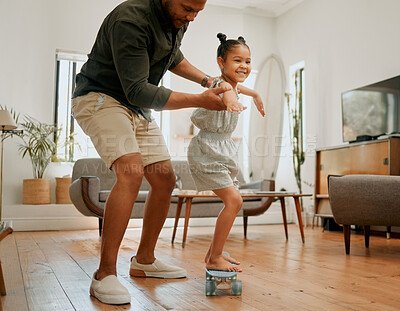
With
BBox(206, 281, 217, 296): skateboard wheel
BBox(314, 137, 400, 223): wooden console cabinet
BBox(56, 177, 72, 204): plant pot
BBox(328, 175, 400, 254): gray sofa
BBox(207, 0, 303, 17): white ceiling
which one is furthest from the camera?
BBox(207, 0, 303, 17): white ceiling

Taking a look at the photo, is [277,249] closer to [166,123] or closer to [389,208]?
[389,208]

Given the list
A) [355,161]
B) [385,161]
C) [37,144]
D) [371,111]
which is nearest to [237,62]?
[385,161]

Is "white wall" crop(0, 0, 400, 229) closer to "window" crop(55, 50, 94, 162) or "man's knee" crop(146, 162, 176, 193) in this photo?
"window" crop(55, 50, 94, 162)

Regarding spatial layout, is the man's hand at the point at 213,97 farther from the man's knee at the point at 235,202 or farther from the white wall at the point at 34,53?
the white wall at the point at 34,53

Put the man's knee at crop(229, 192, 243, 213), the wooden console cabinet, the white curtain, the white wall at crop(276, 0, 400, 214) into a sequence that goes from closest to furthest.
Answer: the man's knee at crop(229, 192, 243, 213) → the wooden console cabinet → the white wall at crop(276, 0, 400, 214) → the white curtain

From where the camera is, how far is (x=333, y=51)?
5508mm

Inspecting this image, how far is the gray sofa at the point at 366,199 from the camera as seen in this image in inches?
106

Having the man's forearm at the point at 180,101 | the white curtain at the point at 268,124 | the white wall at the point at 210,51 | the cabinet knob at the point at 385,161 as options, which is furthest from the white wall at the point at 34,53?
the man's forearm at the point at 180,101

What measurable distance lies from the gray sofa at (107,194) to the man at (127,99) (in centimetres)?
217

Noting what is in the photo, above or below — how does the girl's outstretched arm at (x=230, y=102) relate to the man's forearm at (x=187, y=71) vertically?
below

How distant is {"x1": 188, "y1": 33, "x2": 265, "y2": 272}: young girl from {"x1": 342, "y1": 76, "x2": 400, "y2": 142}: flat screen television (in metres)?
2.60

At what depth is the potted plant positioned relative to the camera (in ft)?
16.1

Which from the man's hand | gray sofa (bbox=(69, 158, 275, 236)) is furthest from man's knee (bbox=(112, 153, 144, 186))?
gray sofa (bbox=(69, 158, 275, 236))

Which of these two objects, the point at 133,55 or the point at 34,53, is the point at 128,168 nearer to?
the point at 133,55
